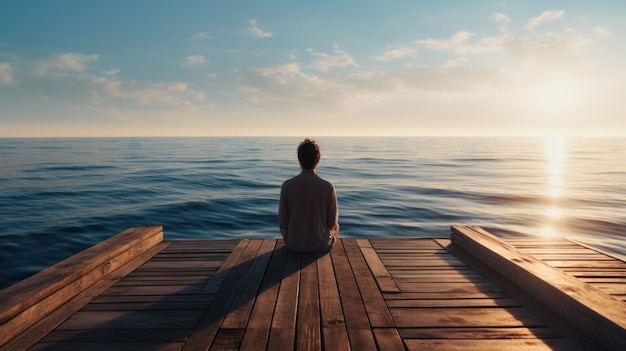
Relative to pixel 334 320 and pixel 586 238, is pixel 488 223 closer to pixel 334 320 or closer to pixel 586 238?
pixel 586 238

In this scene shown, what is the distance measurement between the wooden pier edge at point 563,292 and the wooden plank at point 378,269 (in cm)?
130

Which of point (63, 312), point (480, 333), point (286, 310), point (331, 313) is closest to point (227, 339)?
point (286, 310)

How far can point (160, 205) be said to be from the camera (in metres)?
14.8

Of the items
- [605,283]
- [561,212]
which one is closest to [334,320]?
[605,283]

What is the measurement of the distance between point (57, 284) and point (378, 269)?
3.34 meters

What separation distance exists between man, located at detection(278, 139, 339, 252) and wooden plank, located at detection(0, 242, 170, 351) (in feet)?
6.58

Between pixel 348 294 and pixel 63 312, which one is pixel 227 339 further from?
pixel 63 312

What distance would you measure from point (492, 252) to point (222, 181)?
1982cm

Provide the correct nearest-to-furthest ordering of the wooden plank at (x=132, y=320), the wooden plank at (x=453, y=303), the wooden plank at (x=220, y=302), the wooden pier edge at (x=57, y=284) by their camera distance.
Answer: the wooden plank at (x=220, y=302)
the wooden pier edge at (x=57, y=284)
the wooden plank at (x=132, y=320)
the wooden plank at (x=453, y=303)

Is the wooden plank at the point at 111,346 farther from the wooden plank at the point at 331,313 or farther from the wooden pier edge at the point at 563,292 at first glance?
the wooden pier edge at the point at 563,292

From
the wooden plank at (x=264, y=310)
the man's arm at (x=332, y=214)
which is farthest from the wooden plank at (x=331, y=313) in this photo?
the man's arm at (x=332, y=214)

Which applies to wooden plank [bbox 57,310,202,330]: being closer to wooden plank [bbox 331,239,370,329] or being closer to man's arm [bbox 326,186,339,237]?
wooden plank [bbox 331,239,370,329]

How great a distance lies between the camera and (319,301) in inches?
135

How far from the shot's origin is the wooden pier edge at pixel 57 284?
2861 mm
